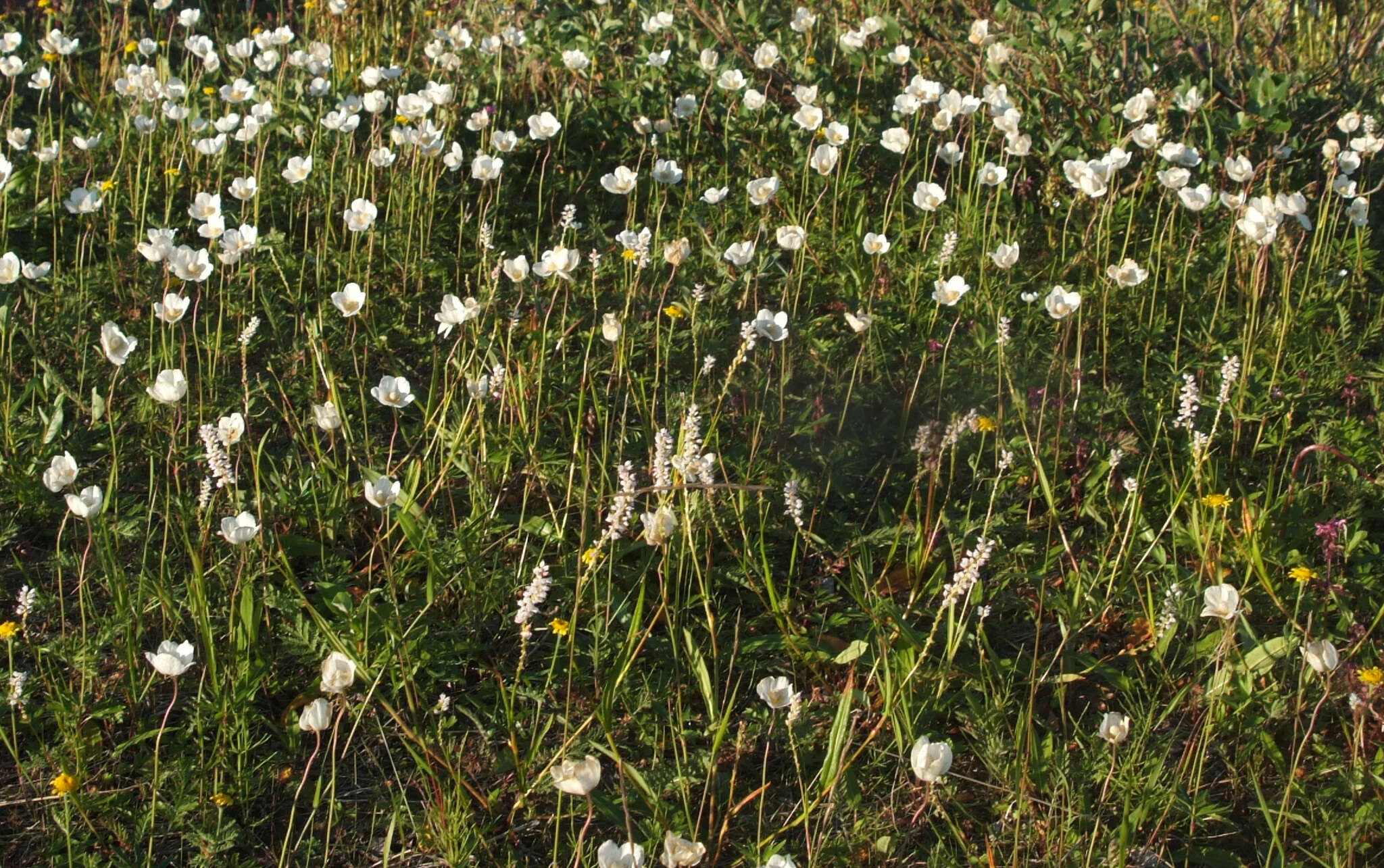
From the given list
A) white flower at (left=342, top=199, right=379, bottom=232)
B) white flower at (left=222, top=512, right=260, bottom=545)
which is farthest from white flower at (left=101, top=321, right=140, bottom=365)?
white flower at (left=342, top=199, right=379, bottom=232)

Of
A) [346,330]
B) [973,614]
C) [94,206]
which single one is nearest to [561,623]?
[973,614]

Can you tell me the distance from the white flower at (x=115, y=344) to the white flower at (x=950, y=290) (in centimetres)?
184

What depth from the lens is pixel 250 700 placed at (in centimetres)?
218

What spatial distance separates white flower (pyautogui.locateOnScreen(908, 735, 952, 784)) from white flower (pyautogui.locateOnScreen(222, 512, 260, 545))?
118cm

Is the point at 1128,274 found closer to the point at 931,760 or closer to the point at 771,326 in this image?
the point at 771,326

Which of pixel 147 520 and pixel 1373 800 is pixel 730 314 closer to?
pixel 147 520

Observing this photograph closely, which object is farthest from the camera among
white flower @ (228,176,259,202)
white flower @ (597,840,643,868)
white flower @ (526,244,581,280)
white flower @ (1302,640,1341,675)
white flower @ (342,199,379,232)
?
white flower @ (228,176,259,202)

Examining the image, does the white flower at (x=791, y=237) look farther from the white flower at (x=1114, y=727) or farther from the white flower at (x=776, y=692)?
the white flower at (x=1114, y=727)

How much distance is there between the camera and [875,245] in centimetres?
335

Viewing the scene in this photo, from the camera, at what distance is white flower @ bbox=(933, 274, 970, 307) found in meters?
3.10

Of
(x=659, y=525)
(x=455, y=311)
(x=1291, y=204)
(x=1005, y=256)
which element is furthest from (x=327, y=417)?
(x=1291, y=204)

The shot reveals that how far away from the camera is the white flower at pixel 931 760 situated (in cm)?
188

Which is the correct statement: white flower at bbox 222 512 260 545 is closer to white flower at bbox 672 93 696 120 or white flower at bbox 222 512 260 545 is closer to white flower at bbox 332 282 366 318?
white flower at bbox 332 282 366 318

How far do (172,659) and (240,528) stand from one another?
0.95 feet
